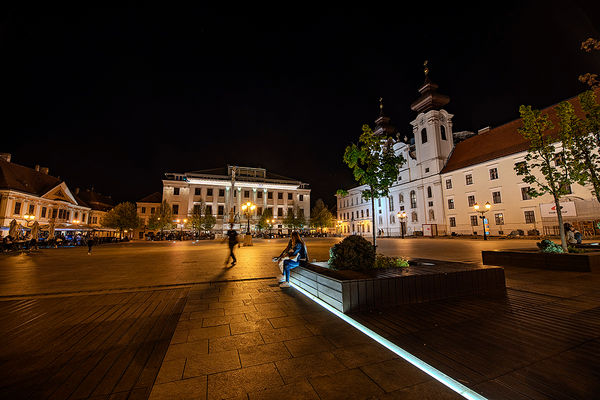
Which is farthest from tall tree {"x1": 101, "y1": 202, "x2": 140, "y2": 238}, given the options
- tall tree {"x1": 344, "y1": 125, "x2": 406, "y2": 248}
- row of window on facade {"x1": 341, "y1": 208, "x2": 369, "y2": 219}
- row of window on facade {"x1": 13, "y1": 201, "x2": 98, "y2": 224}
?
row of window on facade {"x1": 341, "y1": 208, "x2": 369, "y2": 219}

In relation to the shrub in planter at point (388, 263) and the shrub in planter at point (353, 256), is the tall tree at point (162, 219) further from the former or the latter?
the shrub in planter at point (388, 263)

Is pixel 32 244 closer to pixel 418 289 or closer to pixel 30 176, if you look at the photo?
pixel 30 176

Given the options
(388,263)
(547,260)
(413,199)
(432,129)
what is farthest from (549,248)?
(413,199)

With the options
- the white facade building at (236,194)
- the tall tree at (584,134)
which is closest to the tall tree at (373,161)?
the tall tree at (584,134)

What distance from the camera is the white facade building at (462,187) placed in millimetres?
28078

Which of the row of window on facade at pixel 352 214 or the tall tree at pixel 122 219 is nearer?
the tall tree at pixel 122 219

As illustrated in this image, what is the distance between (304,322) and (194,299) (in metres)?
2.93

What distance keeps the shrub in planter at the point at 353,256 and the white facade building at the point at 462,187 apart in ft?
102

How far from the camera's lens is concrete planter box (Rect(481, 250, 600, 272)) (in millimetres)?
7594

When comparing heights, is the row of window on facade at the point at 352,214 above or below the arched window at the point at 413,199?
below

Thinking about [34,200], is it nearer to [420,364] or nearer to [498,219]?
[420,364]

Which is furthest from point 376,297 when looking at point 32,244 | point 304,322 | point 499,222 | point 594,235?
point 499,222

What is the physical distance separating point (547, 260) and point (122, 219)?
48708mm

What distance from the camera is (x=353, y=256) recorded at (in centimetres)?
581
